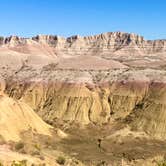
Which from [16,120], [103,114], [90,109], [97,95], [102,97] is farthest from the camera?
[102,97]

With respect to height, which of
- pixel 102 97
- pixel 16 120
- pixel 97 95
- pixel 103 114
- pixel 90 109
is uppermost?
pixel 97 95

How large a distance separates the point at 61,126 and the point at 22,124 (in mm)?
16431

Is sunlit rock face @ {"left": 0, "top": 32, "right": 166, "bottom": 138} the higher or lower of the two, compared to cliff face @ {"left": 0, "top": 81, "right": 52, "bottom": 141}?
higher

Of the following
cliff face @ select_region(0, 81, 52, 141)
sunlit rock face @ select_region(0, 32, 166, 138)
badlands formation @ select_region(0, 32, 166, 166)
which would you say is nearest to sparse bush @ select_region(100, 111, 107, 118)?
sunlit rock face @ select_region(0, 32, 166, 138)

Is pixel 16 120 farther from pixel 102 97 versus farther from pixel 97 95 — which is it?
pixel 102 97

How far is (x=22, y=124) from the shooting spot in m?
70.2

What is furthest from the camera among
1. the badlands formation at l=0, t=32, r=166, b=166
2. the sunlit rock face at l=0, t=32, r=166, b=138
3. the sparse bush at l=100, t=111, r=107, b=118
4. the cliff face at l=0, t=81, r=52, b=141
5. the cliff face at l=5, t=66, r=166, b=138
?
the sparse bush at l=100, t=111, r=107, b=118

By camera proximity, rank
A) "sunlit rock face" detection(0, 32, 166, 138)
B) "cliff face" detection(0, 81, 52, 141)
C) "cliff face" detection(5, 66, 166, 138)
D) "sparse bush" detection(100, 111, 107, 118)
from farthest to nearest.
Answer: "sparse bush" detection(100, 111, 107, 118)
"cliff face" detection(5, 66, 166, 138)
"sunlit rock face" detection(0, 32, 166, 138)
"cliff face" detection(0, 81, 52, 141)

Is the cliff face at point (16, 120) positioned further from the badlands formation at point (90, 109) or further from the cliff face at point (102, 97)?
the cliff face at point (102, 97)

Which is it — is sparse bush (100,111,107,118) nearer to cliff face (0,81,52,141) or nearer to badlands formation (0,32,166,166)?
badlands formation (0,32,166,166)

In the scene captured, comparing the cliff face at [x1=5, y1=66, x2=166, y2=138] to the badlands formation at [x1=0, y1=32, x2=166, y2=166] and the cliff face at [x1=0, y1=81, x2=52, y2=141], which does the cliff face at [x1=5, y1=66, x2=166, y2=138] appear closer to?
the badlands formation at [x1=0, y1=32, x2=166, y2=166]

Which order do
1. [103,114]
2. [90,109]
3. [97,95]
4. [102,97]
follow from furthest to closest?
[102,97] → [97,95] → [90,109] → [103,114]

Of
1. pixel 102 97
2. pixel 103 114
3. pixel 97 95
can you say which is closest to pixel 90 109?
pixel 103 114

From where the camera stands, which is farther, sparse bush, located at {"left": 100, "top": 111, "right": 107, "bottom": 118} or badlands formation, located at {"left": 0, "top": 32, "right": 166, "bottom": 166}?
sparse bush, located at {"left": 100, "top": 111, "right": 107, "bottom": 118}
